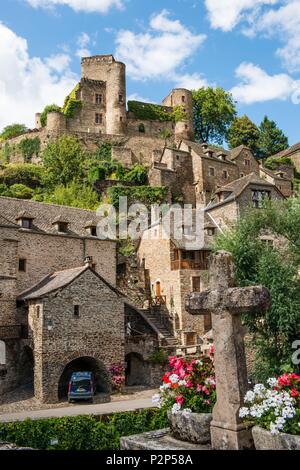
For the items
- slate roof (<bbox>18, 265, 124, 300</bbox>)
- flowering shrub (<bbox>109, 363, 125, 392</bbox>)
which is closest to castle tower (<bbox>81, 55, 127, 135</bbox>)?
slate roof (<bbox>18, 265, 124, 300</bbox>)

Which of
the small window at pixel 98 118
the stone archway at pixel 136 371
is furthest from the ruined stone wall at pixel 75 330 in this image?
the small window at pixel 98 118

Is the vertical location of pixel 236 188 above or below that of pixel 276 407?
above

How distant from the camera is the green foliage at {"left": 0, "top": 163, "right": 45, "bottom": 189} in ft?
169

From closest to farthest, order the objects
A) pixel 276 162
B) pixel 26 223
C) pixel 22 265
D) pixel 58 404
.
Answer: pixel 58 404, pixel 22 265, pixel 26 223, pixel 276 162

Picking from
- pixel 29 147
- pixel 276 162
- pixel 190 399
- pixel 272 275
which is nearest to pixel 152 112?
pixel 29 147

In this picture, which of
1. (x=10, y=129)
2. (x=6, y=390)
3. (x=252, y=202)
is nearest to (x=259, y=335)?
(x=6, y=390)

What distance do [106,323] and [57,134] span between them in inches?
1596

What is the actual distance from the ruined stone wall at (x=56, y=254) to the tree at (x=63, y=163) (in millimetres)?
21087

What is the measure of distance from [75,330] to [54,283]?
3157 mm

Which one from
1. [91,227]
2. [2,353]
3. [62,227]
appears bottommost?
[2,353]

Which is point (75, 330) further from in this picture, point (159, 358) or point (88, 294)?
point (159, 358)

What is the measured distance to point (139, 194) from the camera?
48219mm

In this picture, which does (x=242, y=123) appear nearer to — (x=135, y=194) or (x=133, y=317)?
(x=135, y=194)

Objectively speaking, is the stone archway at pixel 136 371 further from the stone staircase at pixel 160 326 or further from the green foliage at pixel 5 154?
the green foliage at pixel 5 154
